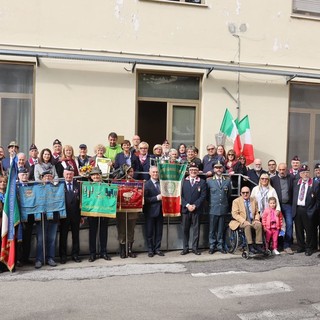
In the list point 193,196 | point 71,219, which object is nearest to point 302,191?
point 193,196

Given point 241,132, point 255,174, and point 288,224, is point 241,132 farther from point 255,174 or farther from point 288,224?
point 288,224

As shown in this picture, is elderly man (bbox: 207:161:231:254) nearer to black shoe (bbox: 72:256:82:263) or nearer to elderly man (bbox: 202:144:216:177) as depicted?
elderly man (bbox: 202:144:216:177)

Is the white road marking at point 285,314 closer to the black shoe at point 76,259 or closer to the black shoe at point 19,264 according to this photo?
the black shoe at point 76,259

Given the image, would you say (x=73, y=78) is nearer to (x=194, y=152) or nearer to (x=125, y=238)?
(x=194, y=152)

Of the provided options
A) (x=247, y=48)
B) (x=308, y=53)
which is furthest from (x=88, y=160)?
(x=308, y=53)

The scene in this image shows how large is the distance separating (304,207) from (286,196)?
0.44 m

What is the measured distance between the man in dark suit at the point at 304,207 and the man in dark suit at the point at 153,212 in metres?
2.85

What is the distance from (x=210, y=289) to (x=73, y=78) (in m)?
6.00

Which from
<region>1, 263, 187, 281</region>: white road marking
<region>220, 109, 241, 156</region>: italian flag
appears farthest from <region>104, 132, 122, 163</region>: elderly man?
<region>220, 109, 241, 156</region>: italian flag

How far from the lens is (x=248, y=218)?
860 centimetres

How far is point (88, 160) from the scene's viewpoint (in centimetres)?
891

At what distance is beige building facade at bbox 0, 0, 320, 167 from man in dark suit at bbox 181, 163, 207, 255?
8.31 ft

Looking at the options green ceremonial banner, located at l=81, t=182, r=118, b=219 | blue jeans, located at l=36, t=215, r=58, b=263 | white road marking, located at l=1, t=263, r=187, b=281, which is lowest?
white road marking, located at l=1, t=263, r=187, b=281

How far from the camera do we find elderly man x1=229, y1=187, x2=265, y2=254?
27.4 ft
